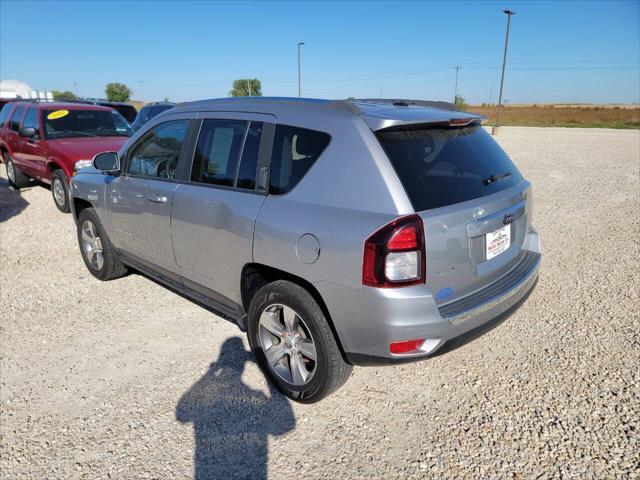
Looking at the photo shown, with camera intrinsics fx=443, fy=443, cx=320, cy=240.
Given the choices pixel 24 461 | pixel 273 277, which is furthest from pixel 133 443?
pixel 273 277

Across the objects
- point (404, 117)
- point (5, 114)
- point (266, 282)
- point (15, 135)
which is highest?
point (404, 117)

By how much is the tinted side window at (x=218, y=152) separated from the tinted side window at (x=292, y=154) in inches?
14.6

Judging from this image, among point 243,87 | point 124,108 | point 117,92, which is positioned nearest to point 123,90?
point 117,92

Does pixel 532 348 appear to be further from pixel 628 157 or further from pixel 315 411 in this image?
pixel 628 157

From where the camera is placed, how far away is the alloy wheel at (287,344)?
2.71 m

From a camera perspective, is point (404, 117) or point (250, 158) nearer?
point (404, 117)

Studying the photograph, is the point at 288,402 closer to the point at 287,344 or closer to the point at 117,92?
the point at 287,344

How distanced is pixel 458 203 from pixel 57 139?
7.86m

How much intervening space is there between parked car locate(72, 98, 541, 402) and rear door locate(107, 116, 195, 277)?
60 mm

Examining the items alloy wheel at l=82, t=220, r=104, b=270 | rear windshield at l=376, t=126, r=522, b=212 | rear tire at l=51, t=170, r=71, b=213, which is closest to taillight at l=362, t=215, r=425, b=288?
rear windshield at l=376, t=126, r=522, b=212

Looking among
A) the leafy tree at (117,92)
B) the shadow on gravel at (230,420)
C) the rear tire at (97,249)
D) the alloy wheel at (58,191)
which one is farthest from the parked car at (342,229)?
the leafy tree at (117,92)

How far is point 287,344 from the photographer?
2.80 meters

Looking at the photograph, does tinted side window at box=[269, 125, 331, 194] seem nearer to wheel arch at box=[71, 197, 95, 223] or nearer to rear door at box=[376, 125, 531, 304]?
rear door at box=[376, 125, 531, 304]

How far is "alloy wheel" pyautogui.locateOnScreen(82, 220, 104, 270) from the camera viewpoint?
467cm
